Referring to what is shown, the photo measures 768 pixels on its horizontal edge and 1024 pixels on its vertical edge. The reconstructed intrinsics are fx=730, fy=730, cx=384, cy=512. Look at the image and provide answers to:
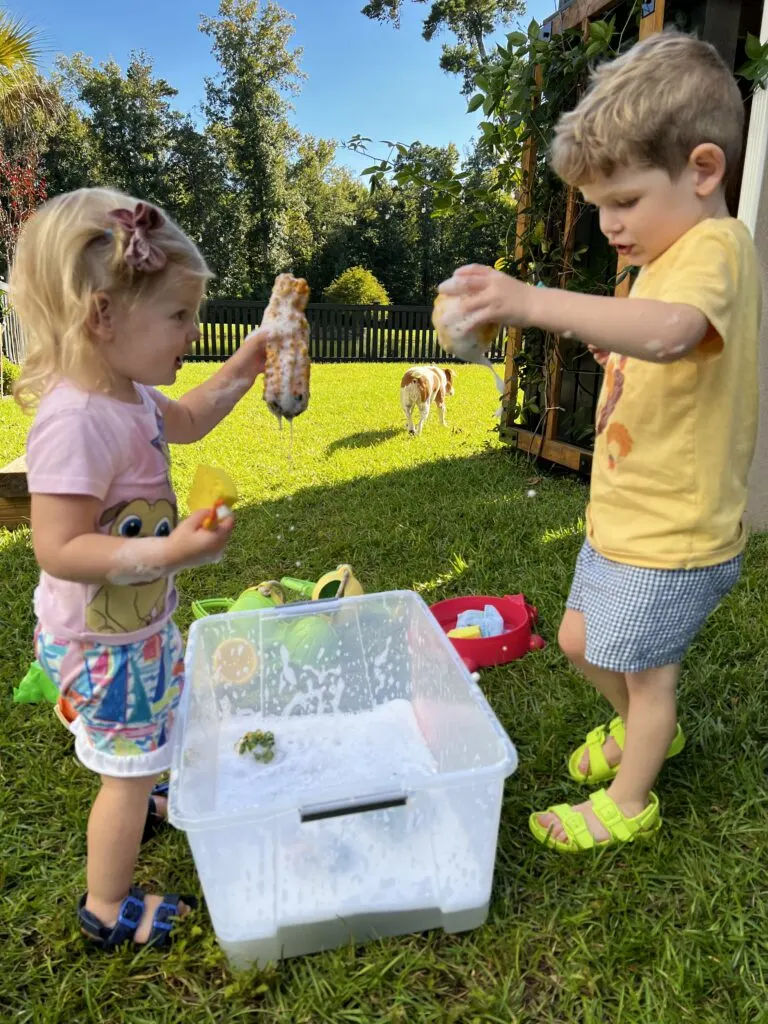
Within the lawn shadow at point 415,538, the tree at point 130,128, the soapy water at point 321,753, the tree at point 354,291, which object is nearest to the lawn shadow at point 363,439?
the lawn shadow at point 415,538

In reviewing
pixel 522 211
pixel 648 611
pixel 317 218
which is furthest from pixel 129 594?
pixel 317 218

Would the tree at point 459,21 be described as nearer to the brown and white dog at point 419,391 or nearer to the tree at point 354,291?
the tree at point 354,291

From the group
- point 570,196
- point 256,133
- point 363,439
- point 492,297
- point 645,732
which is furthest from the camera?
point 256,133

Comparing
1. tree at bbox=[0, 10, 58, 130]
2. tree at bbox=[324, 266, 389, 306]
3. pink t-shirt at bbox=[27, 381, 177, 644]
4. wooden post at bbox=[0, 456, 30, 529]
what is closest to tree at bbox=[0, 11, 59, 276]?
tree at bbox=[0, 10, 58, 130]

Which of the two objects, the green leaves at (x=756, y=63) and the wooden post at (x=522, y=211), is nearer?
the green leaves at (x=756, y=63)

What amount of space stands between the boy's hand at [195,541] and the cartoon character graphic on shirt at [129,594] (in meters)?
0.16

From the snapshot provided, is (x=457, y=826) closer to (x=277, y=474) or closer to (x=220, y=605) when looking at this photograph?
(x=220, y=605)

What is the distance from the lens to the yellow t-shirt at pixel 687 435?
1.19 metres

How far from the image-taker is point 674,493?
1.28 metres

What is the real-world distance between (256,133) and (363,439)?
22769 mm

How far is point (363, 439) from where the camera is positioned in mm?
5344

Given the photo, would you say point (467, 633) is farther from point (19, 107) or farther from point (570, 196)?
point (19, 107)

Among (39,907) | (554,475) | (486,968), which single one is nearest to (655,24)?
(554,475)

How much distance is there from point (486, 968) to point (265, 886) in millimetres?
400
